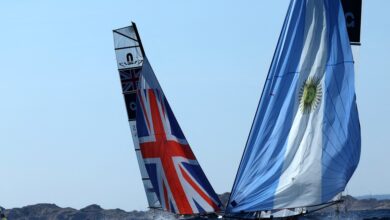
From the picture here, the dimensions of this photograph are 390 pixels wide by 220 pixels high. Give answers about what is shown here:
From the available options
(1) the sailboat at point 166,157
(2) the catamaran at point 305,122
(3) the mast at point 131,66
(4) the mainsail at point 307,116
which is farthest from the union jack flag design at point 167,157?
(4) the mainsail at point 307,116

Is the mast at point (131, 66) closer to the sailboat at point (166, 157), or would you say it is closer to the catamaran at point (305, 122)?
the sailboat at point (166, 157)

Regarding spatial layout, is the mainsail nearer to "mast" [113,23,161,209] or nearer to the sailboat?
the sailboat

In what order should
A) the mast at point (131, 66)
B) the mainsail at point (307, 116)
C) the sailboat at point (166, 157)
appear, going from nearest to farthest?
the mainsail at point (307, 116) < the sailboat at point (166, 157) < the mast at point (131, 66)

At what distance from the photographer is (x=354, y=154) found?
30000mm

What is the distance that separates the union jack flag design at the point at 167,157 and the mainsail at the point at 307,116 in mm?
7489

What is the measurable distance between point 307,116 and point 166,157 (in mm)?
9764

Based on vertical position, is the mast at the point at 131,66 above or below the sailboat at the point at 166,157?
above

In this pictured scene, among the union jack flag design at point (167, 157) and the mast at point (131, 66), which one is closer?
the union jack flag design at point (167, 157)

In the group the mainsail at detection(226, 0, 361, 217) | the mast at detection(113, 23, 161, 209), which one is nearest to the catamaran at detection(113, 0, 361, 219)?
the mainsail at detection(226, 0, 361, 217)

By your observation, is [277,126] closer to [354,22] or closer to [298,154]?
Result: [298,154]

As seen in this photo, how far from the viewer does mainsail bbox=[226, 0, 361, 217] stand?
30.1m

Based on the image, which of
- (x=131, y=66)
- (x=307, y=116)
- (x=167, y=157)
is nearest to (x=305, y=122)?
(x=307, y=116)

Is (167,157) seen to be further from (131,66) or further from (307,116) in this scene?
(307,116)

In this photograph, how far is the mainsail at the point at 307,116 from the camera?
3014 cm
